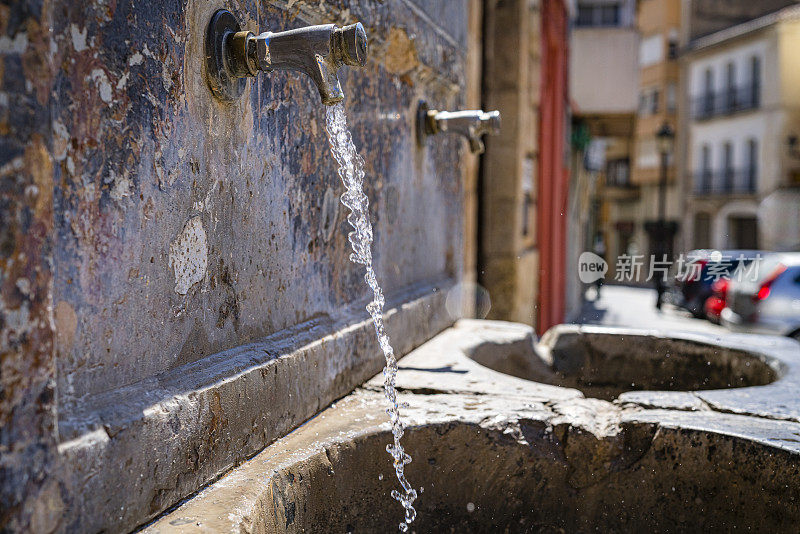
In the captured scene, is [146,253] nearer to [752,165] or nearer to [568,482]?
[568,482]

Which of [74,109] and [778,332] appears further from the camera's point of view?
[778,332]

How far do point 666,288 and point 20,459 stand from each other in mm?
16223

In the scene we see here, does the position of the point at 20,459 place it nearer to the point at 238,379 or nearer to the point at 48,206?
the point at 48,206

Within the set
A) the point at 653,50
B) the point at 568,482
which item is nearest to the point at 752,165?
the point at 653,50

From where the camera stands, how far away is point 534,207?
24.8 ft

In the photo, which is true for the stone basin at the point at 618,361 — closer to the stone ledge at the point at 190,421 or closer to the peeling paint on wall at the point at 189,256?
the stone ledge at the point at 190,421

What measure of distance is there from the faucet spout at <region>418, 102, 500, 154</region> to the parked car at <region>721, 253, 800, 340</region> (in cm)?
542

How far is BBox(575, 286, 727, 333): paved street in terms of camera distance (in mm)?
12328

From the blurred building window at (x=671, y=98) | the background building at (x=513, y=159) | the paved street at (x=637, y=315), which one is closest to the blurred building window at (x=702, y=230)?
the blurred building window at (x=671, y=98)

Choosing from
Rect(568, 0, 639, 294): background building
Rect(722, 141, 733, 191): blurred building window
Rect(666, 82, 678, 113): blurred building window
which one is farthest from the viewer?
Rect(666, 82, 678, 113): blurred building window

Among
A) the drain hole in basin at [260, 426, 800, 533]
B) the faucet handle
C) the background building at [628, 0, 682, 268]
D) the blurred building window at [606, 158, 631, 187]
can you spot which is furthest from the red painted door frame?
the blurred building window at [606, 158, 631, 187]

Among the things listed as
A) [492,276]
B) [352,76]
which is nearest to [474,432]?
[352,76]

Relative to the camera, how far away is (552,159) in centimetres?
876

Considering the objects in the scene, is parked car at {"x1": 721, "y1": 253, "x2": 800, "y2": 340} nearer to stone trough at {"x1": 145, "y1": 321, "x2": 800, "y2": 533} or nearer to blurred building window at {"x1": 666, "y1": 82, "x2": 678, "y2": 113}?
stone trough at {"x1": 145, "y1": 321, "x2": 800, "y2": 533}
